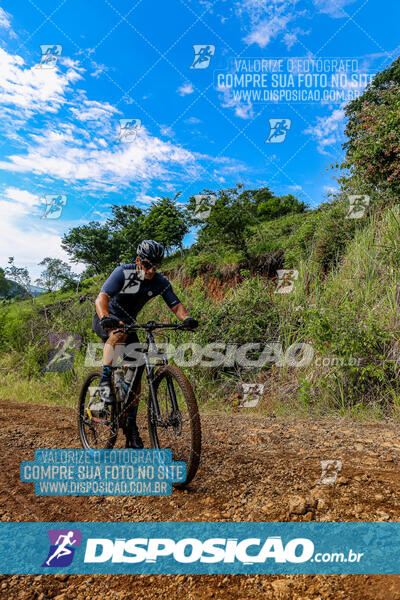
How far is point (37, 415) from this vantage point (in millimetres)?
6184

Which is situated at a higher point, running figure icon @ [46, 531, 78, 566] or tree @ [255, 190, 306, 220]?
tree @ [255, 190, 306, 220]

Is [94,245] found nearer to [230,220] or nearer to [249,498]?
[230,220]

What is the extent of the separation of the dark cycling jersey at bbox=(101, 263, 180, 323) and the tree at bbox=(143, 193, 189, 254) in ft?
45.2

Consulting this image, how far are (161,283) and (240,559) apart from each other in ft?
8.43

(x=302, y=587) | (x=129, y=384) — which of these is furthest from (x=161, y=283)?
(x=302, y=587)

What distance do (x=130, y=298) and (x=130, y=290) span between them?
0.37 ft

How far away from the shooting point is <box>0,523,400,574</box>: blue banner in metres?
2.15

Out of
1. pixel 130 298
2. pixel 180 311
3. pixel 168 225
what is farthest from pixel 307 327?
pixel 168 225

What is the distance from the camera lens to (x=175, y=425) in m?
3.29

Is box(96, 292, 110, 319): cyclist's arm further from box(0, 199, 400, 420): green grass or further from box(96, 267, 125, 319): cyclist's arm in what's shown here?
box(0, 199, 400, 420): green grass

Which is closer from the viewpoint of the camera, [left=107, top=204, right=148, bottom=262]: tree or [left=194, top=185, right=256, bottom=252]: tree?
[left=194, top=185, right=256, bottom=252]: tree

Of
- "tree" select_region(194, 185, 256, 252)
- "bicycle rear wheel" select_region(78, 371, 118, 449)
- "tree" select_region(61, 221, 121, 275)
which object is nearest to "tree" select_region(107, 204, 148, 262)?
"tree" select_region(61, 221, 121, 275)

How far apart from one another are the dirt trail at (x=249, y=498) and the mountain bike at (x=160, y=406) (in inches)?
14.3

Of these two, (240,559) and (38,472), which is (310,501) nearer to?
(240,559)
